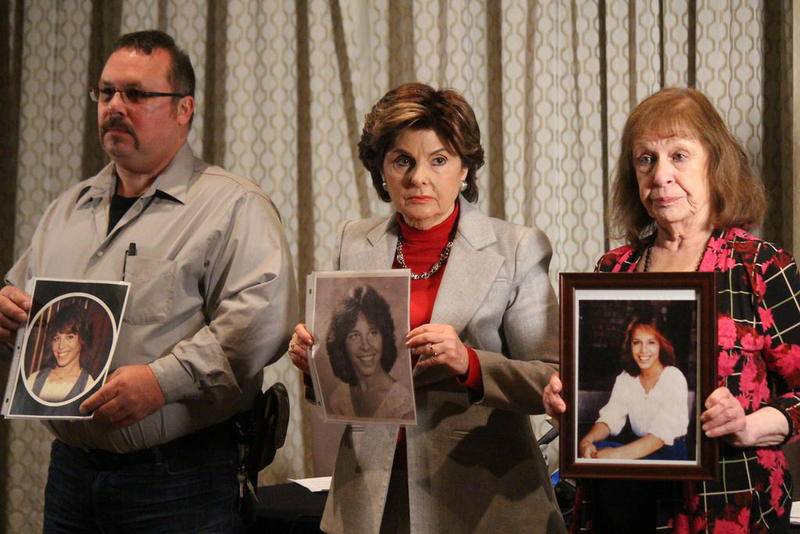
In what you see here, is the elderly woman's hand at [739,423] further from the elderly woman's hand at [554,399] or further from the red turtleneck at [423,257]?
the red turtleneck at [423,257]

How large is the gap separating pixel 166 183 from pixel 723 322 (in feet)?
4.31

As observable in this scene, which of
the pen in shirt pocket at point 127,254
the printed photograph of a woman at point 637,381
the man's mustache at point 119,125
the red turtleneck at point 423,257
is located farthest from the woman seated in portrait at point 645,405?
the man's mustache at point 119,125

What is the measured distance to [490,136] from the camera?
13.3 ft

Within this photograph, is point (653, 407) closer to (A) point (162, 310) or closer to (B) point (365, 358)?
(B) point (365, 358)

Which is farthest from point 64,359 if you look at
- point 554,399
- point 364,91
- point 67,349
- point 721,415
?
point 364,91

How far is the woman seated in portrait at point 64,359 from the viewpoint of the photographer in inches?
77.9

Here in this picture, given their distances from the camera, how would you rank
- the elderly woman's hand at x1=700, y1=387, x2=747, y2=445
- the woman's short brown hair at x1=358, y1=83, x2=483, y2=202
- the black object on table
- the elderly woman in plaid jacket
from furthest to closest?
the black object on table, the woman's short brown hair at x1=358, y1=83, x2=483, y2=202, the elderly woman in plaid jacket, the elderly woman's hand at x1=700, y1=387, x2=747, y2=445

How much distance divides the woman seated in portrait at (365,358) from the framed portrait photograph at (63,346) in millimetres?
536

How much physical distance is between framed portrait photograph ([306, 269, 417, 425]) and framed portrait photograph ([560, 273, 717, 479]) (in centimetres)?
30

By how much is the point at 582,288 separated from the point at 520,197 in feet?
8.15

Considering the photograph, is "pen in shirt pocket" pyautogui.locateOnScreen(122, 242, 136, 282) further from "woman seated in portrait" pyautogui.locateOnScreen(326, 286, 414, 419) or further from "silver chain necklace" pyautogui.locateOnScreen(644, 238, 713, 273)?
"silver chain necklace" pyautogui.locateOnScreen(644, 238, 713, 273)

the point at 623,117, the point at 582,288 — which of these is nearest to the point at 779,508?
the point at 582,288

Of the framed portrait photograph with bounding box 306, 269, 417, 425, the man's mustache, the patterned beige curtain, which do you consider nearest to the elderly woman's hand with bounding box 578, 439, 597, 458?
the framed portrait photograph with bounding box 306, 269, 417, 425

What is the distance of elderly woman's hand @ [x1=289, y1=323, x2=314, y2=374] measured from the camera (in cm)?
180
